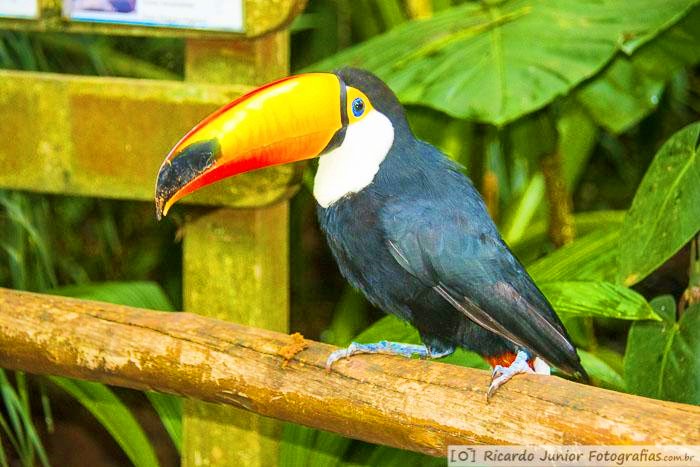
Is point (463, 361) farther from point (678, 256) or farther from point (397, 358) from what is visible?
point (678, 256)

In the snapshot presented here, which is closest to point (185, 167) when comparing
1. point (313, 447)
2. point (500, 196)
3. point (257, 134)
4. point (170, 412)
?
point (257, 134)

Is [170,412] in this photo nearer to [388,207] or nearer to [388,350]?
[388,350]

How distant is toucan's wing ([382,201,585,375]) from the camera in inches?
62.4

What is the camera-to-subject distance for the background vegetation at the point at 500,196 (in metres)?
1.80

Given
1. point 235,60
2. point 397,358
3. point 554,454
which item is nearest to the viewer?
point 554,454

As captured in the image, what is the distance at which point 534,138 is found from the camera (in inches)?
104

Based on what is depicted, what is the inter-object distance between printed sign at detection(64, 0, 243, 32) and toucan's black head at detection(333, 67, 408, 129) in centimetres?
21

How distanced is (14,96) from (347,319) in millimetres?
1214

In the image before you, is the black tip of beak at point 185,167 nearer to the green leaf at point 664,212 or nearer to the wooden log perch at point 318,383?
the wooden log perch at point 318,383

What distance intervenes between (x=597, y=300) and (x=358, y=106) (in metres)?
0.51

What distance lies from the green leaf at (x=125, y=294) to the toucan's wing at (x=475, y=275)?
75 cm

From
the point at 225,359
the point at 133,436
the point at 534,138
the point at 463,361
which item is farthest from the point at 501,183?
the point at 225,359

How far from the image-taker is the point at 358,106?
167 centimetres

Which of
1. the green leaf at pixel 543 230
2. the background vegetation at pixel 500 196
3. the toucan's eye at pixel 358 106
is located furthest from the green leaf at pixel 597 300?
the green leaf at pixel 543 230
